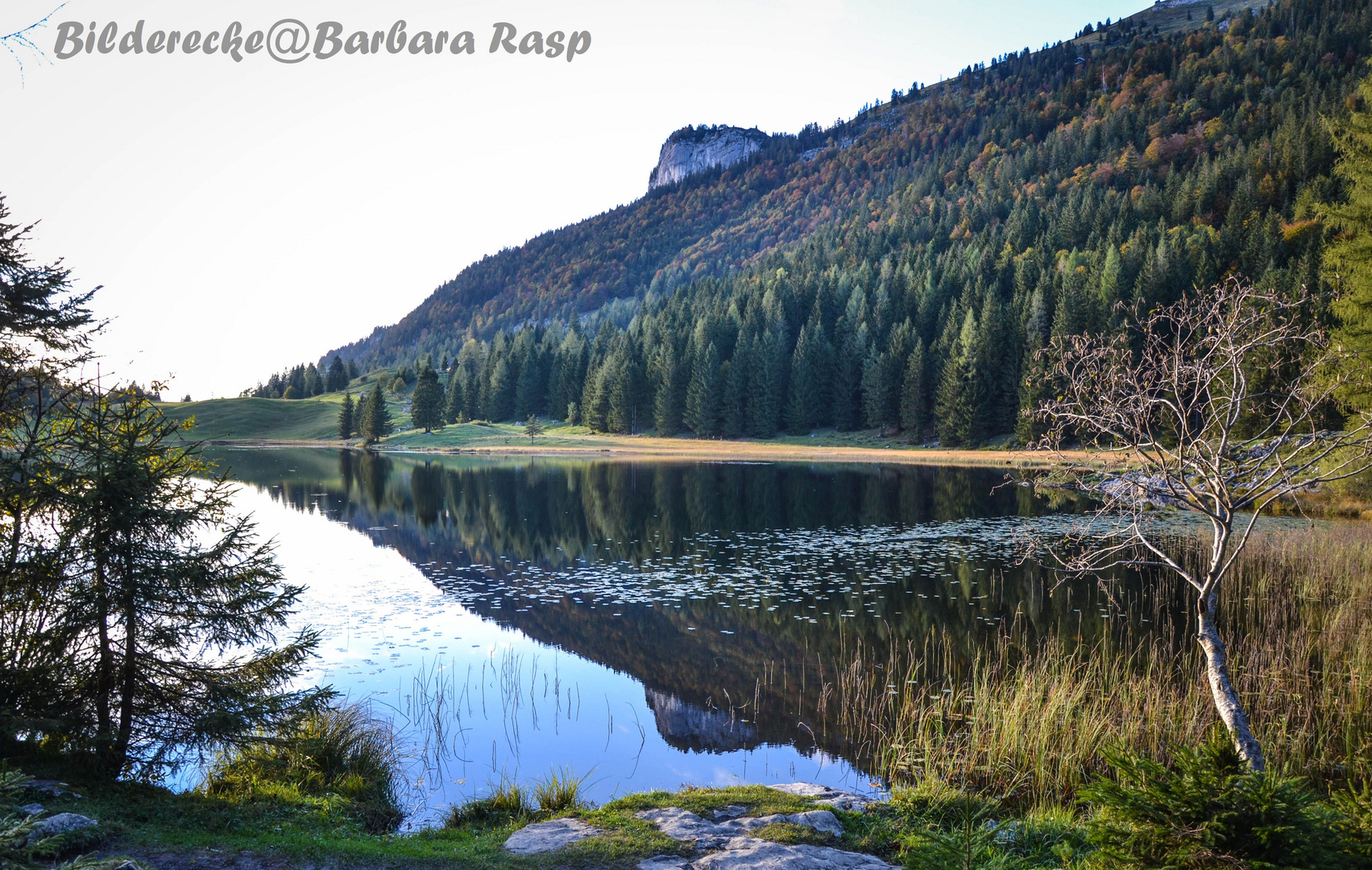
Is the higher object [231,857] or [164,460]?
[164,460]

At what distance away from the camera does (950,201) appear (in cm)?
15125

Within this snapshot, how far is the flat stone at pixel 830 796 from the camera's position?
791cm

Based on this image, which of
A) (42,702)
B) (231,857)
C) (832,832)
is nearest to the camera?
(231,857)

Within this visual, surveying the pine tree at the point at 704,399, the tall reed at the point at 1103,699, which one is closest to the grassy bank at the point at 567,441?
the pine tree at the point at 704,399

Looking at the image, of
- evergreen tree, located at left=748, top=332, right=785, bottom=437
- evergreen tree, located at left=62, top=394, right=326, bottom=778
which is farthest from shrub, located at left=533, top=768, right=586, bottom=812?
evergreen tree, located at left=748, top=332, right=785, bottom=437

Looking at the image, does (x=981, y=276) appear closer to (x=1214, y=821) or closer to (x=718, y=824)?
(x=718, y=824)

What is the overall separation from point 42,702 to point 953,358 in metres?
78.5

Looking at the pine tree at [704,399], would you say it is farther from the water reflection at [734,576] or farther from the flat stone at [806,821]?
the flat stone at [806,821]

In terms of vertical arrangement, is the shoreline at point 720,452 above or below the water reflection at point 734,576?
above

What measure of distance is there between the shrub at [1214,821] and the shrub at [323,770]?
700 cm

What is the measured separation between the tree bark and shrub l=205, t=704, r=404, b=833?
26.5 ft

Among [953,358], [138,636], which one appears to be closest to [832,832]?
[138,636]

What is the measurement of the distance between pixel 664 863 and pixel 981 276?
321 feet

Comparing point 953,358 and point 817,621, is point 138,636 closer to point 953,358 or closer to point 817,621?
point 817,621
